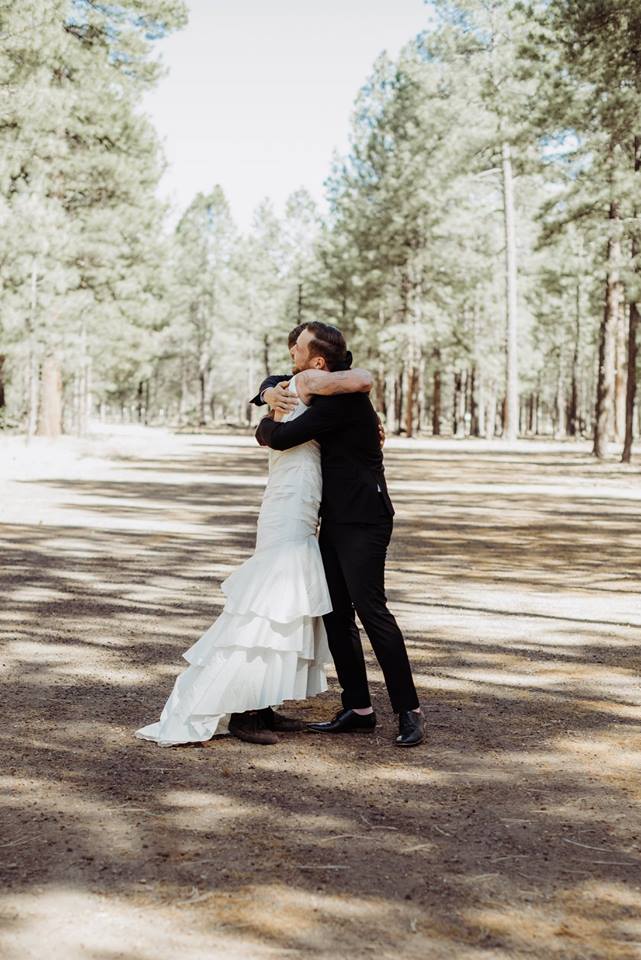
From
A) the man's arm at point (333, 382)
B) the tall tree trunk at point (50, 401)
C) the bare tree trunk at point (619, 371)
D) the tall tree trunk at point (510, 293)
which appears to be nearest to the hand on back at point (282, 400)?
the man's arm at point (333, 382)

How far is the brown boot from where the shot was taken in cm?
509

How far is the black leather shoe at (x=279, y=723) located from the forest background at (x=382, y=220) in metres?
14.6

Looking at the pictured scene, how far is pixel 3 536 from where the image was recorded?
1302 cm

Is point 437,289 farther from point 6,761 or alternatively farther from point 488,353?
point 6,761

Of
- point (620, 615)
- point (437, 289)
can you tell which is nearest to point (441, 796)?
point (620, 615)

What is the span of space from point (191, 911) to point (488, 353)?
5250 centimetres

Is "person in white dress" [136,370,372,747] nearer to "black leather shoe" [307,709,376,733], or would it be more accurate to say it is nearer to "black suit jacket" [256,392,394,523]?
"black suit jacket" [256,392,394,523]

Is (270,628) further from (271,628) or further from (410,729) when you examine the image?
(410,729)

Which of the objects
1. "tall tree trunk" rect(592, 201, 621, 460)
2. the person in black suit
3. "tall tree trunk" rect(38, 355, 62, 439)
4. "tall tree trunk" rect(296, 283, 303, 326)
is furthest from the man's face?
"tall tree trunk" rect(296, 283, 303, 326)

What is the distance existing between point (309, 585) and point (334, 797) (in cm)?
112

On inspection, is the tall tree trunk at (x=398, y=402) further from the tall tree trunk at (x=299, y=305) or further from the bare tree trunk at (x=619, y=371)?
the bare tree trunk at (x=619, y=371)

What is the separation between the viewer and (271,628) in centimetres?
504

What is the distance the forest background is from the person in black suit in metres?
13.7

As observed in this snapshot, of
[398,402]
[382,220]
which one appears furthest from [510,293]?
[398,402]
